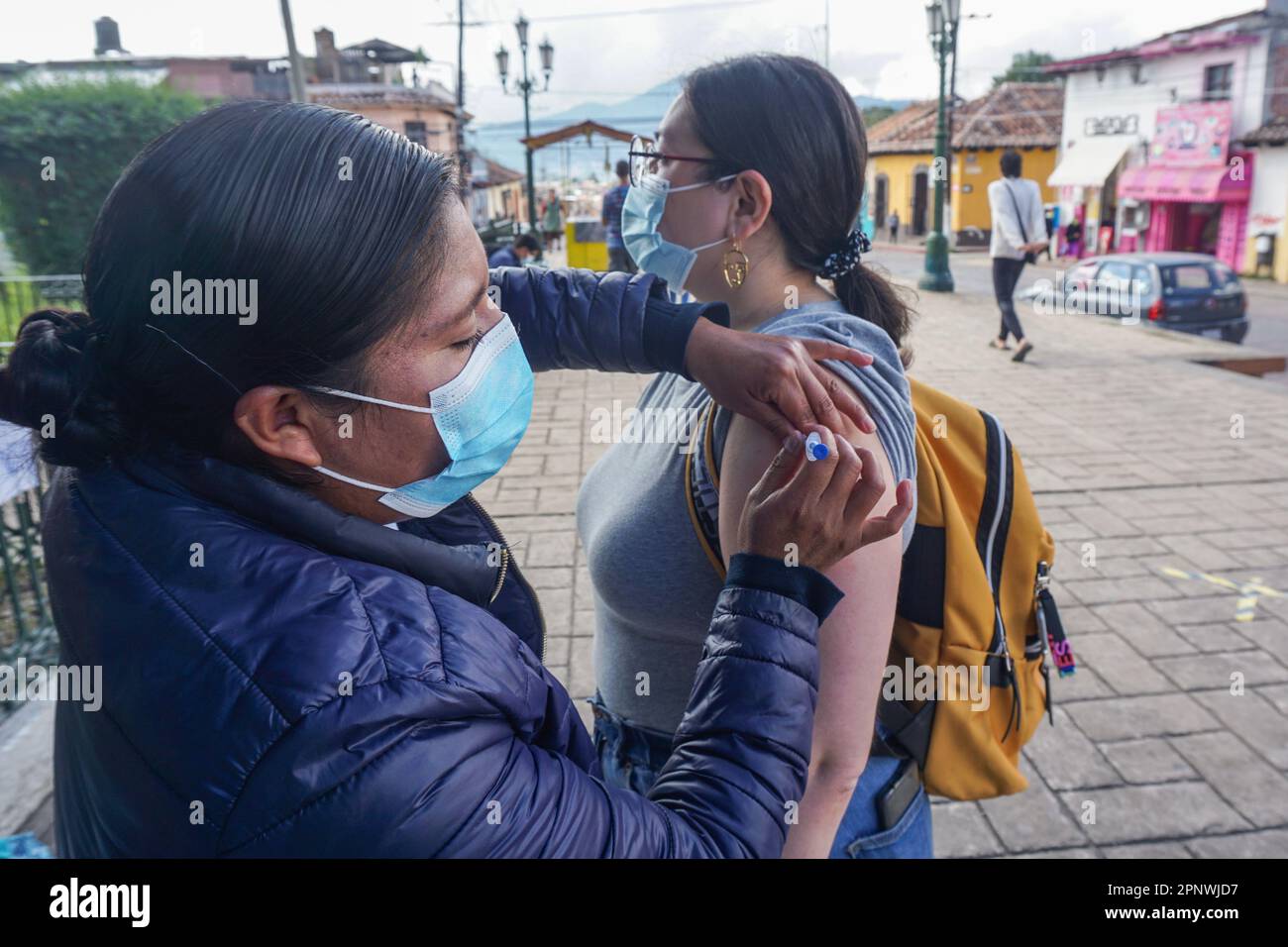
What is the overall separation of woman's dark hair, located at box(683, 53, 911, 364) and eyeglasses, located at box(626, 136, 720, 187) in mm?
108

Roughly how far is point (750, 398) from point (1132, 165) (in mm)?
34056

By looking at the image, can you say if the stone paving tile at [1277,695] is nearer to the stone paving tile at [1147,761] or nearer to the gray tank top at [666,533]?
the stone paving tile at [1147,761]

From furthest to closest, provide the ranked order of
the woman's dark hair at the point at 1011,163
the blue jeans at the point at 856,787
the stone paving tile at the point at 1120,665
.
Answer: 1. the woman's dark hair at the point at 1011,163
2. the stone paving tile at the point at 1120,665
3. the blue jeans at the point at 856,787

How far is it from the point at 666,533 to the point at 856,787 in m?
0.56

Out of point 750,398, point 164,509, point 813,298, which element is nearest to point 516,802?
point 164,509

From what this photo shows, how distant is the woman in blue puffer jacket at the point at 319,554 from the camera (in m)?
0.85

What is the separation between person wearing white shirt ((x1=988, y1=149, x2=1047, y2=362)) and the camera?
10336 mm

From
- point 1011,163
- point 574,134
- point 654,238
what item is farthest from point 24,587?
point 574,134

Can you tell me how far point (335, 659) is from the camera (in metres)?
0.87

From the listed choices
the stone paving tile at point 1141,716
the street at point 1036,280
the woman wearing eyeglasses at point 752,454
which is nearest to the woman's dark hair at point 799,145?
the woman wearing eyeglasses at point 752,454

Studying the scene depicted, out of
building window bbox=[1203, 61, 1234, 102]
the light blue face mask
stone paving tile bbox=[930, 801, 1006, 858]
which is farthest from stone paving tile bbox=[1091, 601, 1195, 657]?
building window bbox=[1203, 61, 1234, 102]

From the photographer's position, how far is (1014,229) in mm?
10367

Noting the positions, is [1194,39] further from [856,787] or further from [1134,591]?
[856,787]
